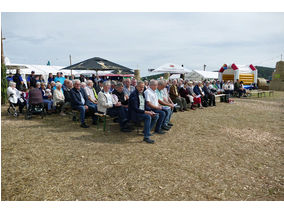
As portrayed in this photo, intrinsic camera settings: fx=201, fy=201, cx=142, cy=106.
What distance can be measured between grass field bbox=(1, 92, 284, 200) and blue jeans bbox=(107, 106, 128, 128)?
1.16 feet

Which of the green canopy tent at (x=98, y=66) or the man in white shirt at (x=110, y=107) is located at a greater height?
the green canopy tent at (x=98, y=66)

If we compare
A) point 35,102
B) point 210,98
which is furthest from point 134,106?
point 210,98

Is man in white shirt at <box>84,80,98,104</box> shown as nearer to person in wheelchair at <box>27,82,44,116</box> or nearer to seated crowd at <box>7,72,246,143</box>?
seated crowd at <box>7,72,246,143</box>

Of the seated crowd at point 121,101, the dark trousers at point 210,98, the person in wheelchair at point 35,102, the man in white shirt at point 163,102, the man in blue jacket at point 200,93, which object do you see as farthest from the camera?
the dark trousers at point 210,98

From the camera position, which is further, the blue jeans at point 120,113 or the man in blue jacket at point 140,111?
the blue jeans at point 120,113

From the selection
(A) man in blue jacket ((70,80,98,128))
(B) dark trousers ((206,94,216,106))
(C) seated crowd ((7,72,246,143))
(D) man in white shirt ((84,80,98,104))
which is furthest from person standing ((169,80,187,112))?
(A) man in blue jacket ((70,80,98,128))

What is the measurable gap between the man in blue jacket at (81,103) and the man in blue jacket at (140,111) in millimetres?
1846

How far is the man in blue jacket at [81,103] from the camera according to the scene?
625 centimetres

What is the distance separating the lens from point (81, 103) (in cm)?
635

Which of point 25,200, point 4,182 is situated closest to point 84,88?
point 4,182

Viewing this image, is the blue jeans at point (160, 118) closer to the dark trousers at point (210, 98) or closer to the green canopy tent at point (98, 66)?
the green canopy tent at point (98, 66)

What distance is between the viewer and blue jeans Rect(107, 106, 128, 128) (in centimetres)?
584

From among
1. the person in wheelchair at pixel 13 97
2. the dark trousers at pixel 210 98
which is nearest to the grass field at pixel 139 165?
the person in wheelchair at pixel 13 97

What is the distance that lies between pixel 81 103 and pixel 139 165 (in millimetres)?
3487
